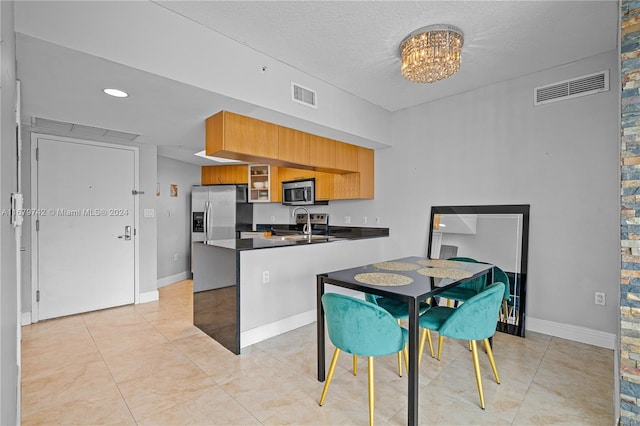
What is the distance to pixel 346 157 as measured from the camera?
423 centimetres

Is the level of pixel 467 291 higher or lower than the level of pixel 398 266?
lower

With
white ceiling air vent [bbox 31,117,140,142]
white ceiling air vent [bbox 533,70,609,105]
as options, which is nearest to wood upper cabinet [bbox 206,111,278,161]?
white ceiling air vent [bbox 31,117,140,142]

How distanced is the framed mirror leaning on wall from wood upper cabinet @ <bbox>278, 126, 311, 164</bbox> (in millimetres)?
1791

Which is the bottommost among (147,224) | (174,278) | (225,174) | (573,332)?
(174,278)

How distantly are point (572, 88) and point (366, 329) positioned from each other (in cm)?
305

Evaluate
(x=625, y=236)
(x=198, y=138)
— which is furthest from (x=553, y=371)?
(x=198, y=138)

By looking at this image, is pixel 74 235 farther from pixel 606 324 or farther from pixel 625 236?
pixel 606 324

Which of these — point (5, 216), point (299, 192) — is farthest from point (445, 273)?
point (299, 192)

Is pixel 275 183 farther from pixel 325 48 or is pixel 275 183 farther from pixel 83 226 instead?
pixel 325 48

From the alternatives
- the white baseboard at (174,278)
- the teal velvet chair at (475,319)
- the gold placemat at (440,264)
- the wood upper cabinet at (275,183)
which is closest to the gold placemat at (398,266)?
the gold placemat at (440,264)

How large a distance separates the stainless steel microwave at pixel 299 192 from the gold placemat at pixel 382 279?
299 cm

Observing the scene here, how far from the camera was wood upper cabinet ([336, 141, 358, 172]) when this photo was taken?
4.12 m

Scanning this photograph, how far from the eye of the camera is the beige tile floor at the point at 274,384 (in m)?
1.85

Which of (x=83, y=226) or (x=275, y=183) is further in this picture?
(x=275, y=183)
